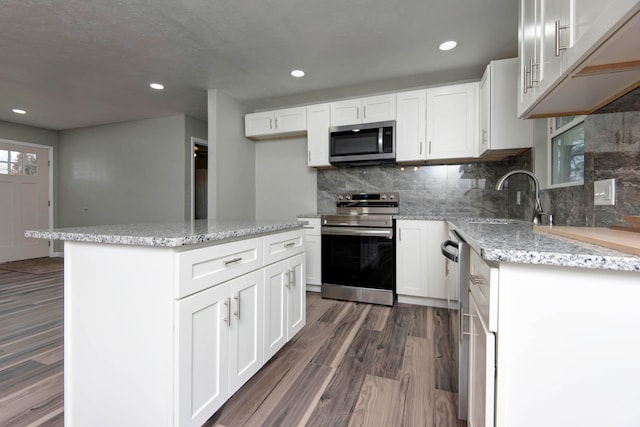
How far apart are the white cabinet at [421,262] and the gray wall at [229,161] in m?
2.07

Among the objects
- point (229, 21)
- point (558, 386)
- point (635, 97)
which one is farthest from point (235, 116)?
point (558, 386)

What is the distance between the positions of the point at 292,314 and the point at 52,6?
2.71 m

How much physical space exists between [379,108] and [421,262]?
168cm

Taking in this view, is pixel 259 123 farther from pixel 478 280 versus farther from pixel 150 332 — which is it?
pixel 478 280

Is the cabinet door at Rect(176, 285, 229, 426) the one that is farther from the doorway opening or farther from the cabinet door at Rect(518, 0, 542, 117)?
the doorway opening

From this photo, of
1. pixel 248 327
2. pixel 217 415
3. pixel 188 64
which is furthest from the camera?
pixel 188 64

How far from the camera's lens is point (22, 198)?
522 cm

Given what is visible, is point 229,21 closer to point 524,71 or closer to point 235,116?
point 235,116

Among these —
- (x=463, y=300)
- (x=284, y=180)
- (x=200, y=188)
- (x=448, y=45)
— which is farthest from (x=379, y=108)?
(x=200, y=188)

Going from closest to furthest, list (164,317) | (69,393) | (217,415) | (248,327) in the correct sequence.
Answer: (164,317) → (69,393) → (217,415) → (248,327)

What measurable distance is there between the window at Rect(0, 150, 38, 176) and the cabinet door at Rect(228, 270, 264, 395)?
6126 millimetres

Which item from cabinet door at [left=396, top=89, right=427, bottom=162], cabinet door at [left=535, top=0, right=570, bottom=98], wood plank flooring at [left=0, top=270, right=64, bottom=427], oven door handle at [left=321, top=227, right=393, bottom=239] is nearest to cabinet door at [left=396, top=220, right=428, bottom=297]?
oven door handle at [left=321, top=227, right=393, bottom=239]

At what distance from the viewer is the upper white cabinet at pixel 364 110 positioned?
3.14m

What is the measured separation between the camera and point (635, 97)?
1188mm
